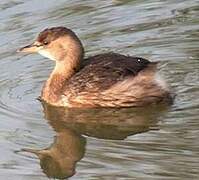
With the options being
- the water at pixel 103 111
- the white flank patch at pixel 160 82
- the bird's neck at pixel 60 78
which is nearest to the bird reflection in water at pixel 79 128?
the water at pixel 103 111

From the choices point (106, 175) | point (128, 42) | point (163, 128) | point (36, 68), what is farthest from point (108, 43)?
point (106, 175)

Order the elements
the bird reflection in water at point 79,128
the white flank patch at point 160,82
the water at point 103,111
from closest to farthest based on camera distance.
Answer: the water at point 103,111 < the bird reflection in water at point 79,128 < the white flank patch at point 160,82

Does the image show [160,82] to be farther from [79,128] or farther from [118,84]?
[79,128]

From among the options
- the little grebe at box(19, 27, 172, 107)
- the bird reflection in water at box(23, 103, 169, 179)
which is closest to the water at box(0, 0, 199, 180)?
the bird reflection in water at box(23, 103, 169, 179)

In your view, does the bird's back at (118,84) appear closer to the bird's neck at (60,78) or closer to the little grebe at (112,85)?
the little grebe at (112,85)

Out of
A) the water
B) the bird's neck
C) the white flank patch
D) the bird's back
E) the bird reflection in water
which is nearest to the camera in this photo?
the water

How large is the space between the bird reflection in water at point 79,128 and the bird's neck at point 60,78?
0.36 ft

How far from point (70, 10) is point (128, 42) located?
65.2 inches

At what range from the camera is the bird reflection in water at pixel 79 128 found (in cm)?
785

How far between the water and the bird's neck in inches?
4.8

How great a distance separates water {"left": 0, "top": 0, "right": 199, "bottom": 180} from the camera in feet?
25.0

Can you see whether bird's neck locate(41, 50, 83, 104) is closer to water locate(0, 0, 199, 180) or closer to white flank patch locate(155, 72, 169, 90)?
water locate(0, 0, 199, 180)

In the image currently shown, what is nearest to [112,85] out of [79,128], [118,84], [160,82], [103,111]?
[118,84]

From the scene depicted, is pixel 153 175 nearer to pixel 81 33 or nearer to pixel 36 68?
pixel 36 68
